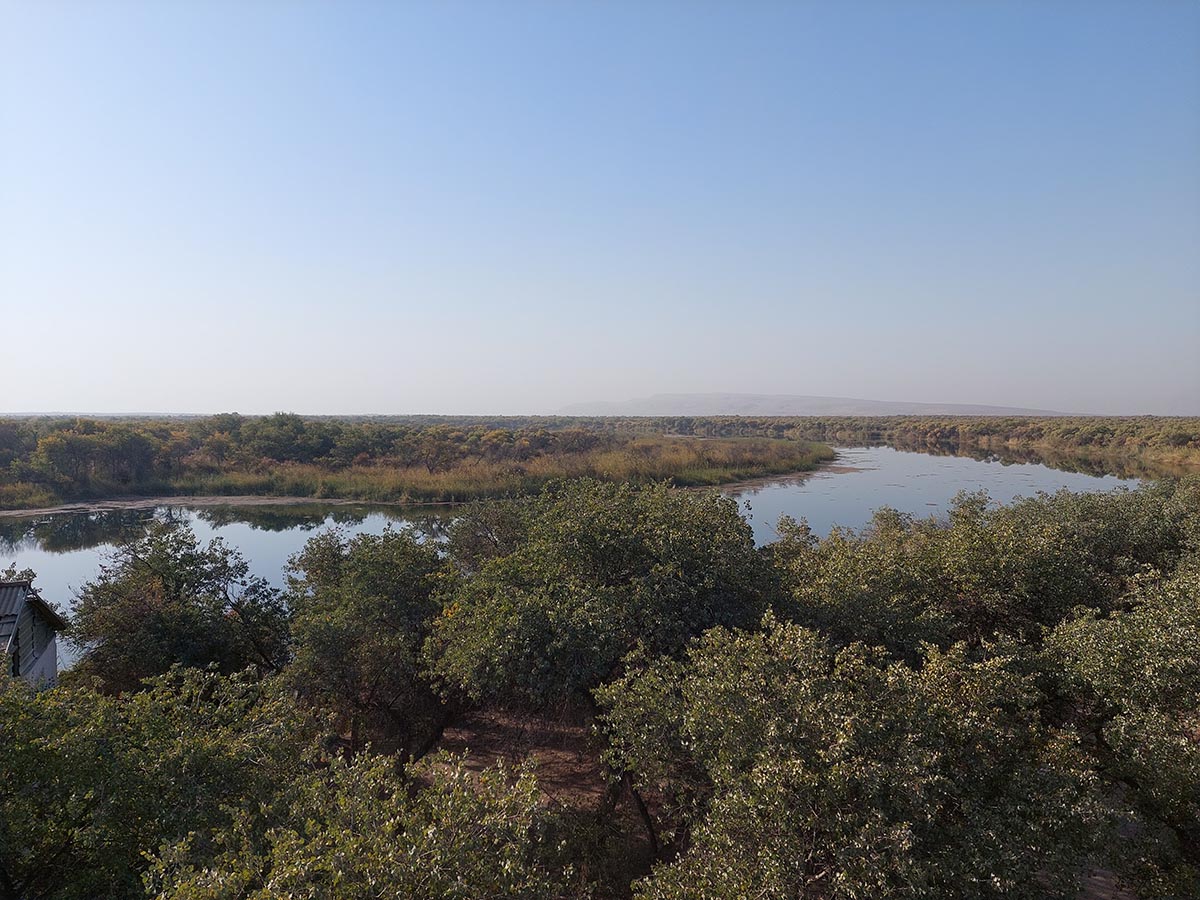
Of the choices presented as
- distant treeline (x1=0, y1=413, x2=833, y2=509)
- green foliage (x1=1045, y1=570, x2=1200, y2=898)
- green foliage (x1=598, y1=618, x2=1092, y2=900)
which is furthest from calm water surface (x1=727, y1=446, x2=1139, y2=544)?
green foliage (x1=598, y1=618, x2=1092, y2=900)

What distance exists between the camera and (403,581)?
13.6 meters

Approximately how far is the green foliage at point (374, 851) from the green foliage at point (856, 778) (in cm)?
186

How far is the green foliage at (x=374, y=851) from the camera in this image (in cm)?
442

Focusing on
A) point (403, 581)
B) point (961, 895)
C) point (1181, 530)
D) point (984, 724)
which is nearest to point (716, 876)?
point (961, 895)

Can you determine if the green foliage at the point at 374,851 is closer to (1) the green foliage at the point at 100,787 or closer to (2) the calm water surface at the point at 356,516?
(1) the green foliage at the point at 100,787

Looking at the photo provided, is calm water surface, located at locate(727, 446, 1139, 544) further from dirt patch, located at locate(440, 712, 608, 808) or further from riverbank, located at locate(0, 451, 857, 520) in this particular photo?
dirt patch, located at locate(440, 712, 608, 808)

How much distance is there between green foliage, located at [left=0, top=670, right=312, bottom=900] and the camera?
5.77 meters

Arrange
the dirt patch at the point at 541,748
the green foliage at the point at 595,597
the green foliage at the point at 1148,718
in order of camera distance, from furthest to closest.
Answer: the dirt patch at the point at 541,748 < the green foliage at the point at 595,597 < the green foliage at the point at 1148,718

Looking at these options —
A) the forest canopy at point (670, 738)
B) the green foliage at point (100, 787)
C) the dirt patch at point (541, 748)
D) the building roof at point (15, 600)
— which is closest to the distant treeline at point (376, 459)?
the dirt patch at point (541, 748)

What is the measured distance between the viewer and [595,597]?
31.6ft

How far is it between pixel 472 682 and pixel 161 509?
43824 millimetres

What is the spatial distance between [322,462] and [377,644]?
152 ft

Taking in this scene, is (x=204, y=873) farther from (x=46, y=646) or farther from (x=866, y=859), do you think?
(x=46, y=646)

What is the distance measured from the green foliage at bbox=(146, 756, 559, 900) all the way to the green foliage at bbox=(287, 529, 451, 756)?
5.46m
